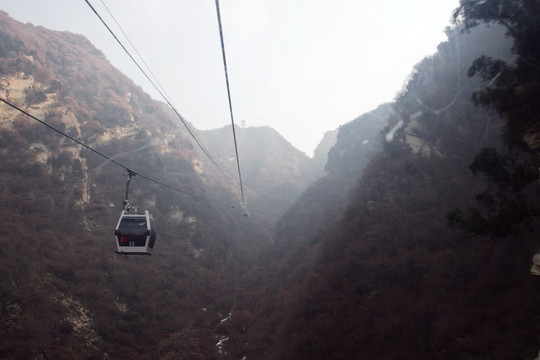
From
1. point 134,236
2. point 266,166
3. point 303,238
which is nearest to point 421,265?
point 134,236

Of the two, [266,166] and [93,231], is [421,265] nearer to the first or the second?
[93,231]

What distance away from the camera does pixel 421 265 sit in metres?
16.0

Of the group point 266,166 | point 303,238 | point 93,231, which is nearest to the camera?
point 93,231

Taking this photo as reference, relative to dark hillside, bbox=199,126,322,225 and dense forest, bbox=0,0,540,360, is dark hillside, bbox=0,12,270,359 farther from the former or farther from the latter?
dark hillside, bbox=199,126,322,225

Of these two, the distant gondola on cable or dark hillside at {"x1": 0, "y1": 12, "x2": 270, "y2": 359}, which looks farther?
dark hillside at {"x1": 0, "y1": 12, "x2": 270, "y2": 359}

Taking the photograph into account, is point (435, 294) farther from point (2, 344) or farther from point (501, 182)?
point (2, 344)

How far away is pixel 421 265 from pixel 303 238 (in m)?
20.0

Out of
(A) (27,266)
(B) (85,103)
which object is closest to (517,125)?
(A) (27,266)

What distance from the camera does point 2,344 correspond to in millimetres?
13953

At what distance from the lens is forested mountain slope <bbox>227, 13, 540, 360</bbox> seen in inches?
441

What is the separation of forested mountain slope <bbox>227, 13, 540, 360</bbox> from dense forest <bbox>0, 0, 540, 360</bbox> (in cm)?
10

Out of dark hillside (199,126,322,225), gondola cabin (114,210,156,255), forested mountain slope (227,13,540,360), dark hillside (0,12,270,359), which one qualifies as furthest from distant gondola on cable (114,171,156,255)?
dark hillside (199,126,322,225)

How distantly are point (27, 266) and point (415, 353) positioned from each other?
74.8ft

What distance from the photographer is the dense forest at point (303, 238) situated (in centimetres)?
1088
